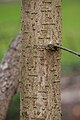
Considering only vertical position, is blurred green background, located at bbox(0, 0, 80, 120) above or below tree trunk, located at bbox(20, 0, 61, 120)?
above

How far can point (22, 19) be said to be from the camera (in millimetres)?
4391

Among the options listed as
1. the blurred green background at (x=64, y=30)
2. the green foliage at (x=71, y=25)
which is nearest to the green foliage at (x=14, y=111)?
the blurred green background at (x=64, y=30)

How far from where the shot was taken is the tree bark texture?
532 cm

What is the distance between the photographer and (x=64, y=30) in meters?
19.4

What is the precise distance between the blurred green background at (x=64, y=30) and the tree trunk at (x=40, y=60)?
2421mm

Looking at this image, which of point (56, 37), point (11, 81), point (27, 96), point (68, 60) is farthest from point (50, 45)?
point (68, 60)

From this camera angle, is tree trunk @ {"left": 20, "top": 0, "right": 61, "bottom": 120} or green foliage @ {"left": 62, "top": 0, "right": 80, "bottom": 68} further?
green foliage @ {"left": 62, "top": 0, "right": 80, "bottom": 68}

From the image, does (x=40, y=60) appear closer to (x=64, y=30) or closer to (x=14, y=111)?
(x=14, y=111)

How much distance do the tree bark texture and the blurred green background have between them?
132cm

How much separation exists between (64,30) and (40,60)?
15103mm

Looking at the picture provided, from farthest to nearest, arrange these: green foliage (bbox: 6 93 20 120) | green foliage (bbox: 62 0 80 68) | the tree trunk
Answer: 1. green foliage (bbox: 62 0 80 68)
2. green foliage (bbox: 6 93 20 120)
3. the tree trunk

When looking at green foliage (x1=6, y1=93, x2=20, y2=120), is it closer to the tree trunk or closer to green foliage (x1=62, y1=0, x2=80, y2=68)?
the tree trunk

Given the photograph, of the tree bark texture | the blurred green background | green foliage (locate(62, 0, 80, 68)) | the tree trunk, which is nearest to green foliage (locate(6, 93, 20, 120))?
the blurred green background

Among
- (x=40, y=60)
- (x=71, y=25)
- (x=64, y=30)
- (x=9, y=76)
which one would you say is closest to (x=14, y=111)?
(x=9, y=76)
